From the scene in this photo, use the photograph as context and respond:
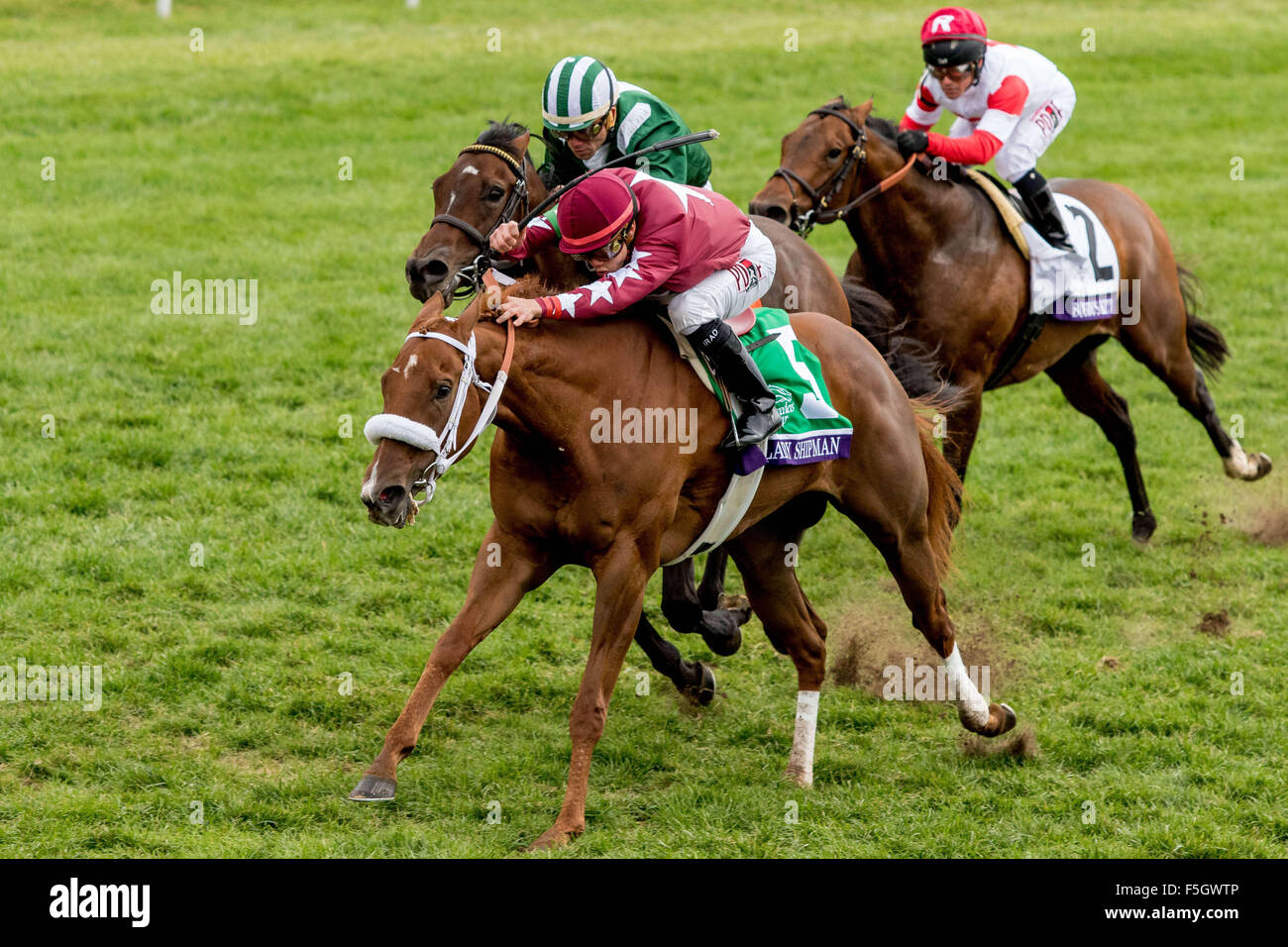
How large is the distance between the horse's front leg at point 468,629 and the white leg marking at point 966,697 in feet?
6.03

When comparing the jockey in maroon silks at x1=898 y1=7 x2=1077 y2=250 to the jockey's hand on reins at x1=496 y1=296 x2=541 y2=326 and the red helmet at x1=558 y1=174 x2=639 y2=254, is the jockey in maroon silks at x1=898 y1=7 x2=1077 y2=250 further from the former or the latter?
the jockey's hand on reins at x1=496 y1=296 x2=541 y2=326

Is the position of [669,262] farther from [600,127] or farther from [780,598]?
[780,598]

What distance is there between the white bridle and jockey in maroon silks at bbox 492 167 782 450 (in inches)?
11.0

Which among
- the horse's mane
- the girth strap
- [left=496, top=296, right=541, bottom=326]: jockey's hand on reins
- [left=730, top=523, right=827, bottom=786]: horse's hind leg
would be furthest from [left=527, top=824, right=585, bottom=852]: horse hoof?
the girth strap

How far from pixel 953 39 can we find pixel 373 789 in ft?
16.1

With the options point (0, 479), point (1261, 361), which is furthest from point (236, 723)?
point (1261, 361)

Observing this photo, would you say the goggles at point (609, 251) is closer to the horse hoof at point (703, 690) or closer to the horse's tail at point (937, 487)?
the horse's tail at point (937, 487)

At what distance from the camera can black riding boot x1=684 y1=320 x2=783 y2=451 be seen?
17.4 feet

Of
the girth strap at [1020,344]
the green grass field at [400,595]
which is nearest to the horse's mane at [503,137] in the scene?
the green grass field at [400,595]

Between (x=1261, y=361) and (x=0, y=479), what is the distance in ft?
30.0

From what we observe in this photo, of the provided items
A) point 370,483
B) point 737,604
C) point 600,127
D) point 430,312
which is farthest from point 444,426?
point 737,604

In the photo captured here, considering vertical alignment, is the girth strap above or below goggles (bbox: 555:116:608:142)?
below

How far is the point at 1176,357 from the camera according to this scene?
888 cm

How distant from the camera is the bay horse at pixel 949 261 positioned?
7598 mm
